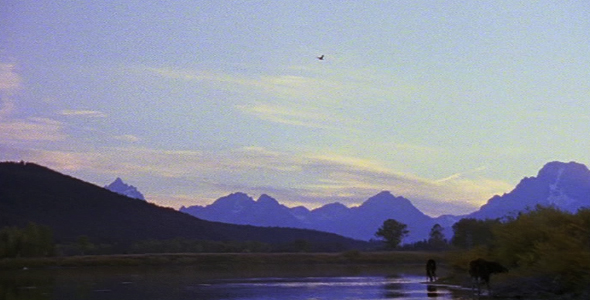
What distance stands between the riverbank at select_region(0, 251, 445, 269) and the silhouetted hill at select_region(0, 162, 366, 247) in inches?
1918

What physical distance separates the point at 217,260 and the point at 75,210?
220 feet

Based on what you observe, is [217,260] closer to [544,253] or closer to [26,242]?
[26,242]

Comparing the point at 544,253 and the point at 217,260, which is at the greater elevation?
the point at 217,260

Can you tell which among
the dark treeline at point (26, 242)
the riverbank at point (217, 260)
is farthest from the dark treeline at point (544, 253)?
the dark treeline at point (26, 242)

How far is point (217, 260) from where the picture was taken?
10169 cm

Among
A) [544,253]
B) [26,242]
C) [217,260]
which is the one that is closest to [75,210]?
[26,242]

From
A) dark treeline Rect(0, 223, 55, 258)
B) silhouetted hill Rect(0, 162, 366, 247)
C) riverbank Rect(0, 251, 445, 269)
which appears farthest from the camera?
silhouetted hill Rect(0, 162, 366, 247)

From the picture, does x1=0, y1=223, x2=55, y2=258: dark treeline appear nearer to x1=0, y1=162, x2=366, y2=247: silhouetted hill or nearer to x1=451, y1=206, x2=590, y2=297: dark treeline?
x1=0, y1=162, x2=366, y2=247: silhouetted hill

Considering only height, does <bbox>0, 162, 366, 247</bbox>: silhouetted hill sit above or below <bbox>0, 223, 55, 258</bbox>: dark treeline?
above

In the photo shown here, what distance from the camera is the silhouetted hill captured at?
151 metres

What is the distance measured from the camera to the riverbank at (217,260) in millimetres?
89856

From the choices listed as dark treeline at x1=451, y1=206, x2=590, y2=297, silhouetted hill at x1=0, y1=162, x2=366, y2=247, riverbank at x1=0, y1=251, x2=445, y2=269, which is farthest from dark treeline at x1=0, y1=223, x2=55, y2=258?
dark treeline at x1=451, y1=206, x2=590, y2=297

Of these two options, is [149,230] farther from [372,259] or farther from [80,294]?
[80,294]

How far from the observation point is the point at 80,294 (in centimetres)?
4062
